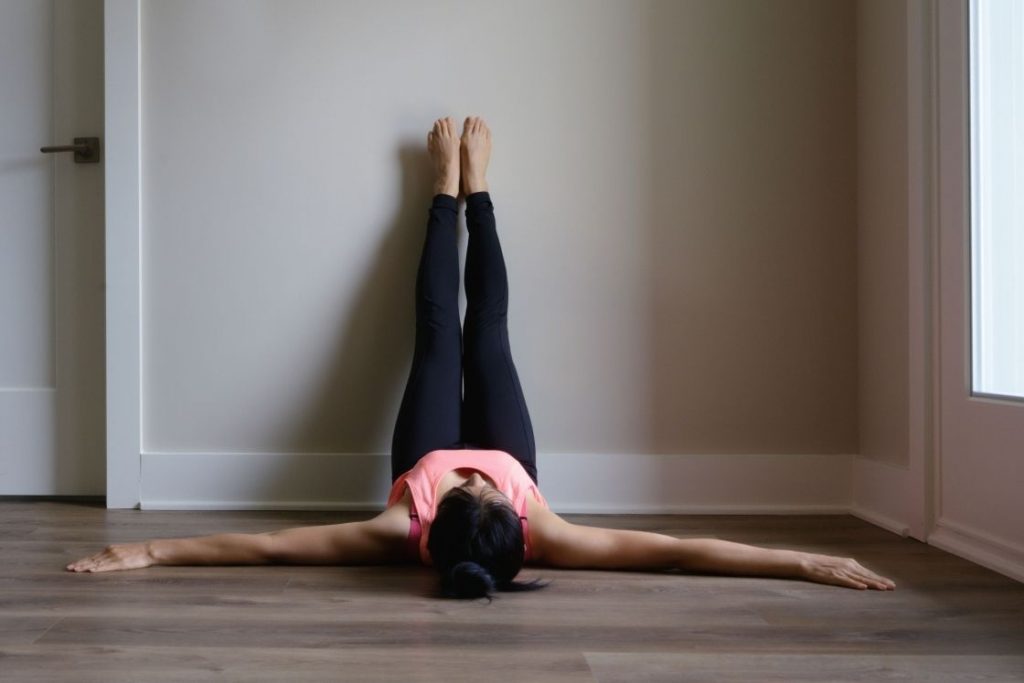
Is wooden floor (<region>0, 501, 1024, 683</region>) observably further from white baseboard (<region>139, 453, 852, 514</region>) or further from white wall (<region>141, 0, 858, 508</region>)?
white wall (<region>141, 0, 858, 508</region>)

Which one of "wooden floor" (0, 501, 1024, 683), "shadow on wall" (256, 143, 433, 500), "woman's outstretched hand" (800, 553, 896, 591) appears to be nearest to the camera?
"wooden floor" (0, 501, 1024, 683)

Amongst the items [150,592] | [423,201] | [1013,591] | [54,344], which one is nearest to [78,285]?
[54,344]

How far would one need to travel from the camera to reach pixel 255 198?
8.08ft

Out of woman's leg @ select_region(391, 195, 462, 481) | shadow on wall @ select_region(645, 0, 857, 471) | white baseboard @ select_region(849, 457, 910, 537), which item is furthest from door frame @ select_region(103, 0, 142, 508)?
white baseboard @ select_region(849, 457, 910, 537)

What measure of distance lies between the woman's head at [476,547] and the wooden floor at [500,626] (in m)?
0.05

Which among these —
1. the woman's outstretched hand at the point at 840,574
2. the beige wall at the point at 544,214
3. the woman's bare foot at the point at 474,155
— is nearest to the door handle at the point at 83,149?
the beige wall at the point at 544,214

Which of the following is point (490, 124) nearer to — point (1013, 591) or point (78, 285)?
point (78, 285)

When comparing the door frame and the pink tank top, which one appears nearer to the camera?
the pink tank top

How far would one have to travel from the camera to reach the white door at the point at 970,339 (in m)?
1.75

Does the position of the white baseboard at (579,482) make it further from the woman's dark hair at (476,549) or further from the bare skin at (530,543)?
the woman's dark hair at (476,549)

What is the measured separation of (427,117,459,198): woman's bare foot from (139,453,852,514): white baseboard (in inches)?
32.7

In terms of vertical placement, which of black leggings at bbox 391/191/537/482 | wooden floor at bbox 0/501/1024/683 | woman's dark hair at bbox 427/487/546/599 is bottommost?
wooden floor at bbox 0/501/1024/683

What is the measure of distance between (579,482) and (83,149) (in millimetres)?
1846

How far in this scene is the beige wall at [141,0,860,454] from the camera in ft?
8.05
